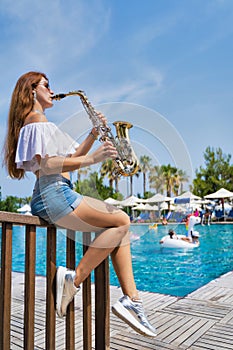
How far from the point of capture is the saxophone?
182 cm

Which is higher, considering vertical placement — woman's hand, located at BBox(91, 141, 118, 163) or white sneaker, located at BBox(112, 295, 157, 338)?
woman's hand, located at BBox(91, 141, 118, 163)

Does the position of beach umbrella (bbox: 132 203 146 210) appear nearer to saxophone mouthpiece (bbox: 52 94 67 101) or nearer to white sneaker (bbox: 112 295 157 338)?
white sneaker (bbox: 112 295 157 338)

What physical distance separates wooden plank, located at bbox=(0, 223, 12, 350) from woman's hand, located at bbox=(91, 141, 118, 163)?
0.57 meters

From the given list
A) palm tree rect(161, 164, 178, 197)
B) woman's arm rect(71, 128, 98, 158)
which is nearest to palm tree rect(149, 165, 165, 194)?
palm tree rect(161, 164, 178, 197)

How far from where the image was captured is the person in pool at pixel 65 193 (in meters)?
1.77

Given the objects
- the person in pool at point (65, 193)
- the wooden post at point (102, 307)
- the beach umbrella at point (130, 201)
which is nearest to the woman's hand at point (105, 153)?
the person in pool at point (65, 193)

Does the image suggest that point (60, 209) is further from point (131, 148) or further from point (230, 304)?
point (230, 304)

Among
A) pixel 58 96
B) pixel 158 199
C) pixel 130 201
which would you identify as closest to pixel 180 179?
pixel 158 199

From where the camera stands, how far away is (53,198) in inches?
70.4

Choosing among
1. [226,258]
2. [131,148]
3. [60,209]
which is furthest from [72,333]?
[226,258]

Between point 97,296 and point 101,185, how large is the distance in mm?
762

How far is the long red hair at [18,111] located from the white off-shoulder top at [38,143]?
13cm

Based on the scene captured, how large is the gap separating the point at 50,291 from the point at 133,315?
483 mm

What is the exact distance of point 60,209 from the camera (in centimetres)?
179
